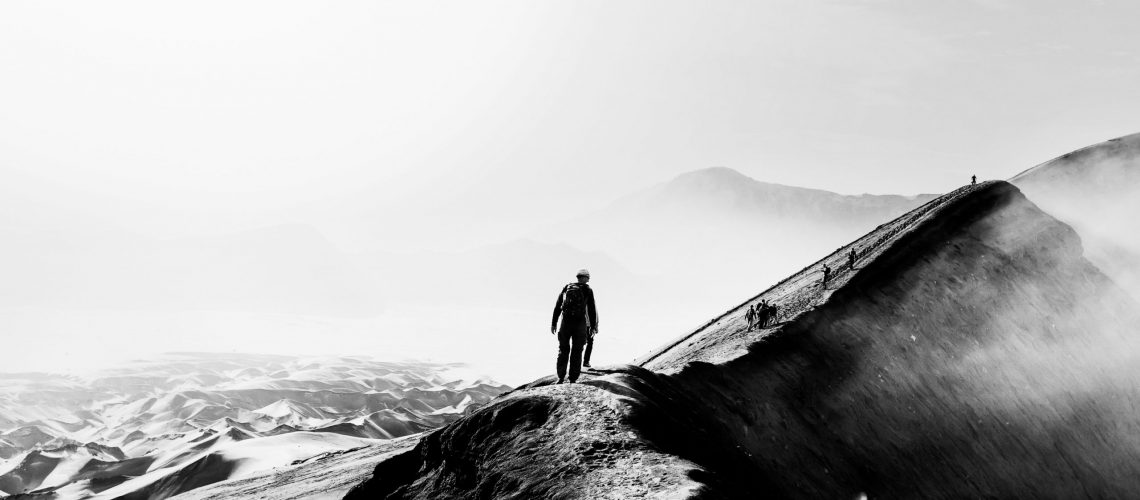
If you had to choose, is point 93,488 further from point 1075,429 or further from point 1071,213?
point 1071,213

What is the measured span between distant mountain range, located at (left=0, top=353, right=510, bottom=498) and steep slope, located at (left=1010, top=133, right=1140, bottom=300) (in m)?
36.7

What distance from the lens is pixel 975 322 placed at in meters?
30.0

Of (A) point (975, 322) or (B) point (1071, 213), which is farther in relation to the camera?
(B) point (1071, 213)

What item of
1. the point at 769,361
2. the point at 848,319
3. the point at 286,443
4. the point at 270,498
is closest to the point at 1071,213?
the point at 848,319

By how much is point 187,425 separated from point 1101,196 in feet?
397

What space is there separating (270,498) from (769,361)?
53.7ft

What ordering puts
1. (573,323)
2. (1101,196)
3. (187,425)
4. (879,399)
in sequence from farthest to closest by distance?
(187,425), (1101,196), (879,399), (573,323)

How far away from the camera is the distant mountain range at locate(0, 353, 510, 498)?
2785 inches

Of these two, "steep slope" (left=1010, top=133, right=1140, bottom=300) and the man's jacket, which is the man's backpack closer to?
the man's jacket

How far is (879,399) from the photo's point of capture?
23.2 metres

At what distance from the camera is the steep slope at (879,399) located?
36.3 feet

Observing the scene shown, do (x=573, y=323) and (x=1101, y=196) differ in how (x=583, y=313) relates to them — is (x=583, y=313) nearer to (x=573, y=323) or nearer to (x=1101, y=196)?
(x=573, y=323)

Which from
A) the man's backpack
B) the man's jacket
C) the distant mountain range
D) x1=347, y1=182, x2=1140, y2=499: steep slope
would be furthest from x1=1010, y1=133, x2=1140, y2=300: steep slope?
the man's backpack

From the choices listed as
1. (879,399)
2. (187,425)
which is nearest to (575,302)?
(879,399)
